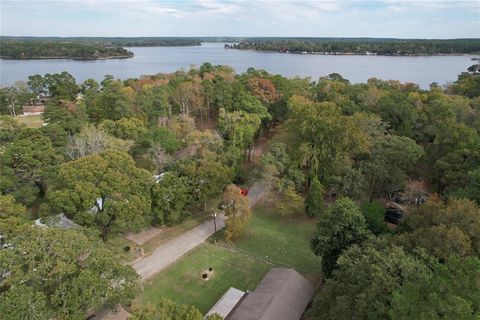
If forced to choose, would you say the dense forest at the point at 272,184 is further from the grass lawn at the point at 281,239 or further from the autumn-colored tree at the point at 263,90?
the grass lawn at the point at 281,239

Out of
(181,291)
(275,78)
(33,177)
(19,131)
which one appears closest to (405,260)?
(181,291)

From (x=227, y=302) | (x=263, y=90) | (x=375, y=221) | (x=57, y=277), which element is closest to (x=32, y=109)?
(x=263, y=90)

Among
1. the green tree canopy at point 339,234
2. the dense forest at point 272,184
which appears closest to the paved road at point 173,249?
the dense forest at point 272,184

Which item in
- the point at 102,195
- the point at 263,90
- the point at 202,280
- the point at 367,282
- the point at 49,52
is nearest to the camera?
the point at 367,282

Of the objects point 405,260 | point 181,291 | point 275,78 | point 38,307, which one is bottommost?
point 181,291

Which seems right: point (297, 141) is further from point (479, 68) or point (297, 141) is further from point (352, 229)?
point (479, 68)

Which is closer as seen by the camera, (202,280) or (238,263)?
(202,280)

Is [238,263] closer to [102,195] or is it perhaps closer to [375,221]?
[375,221]
